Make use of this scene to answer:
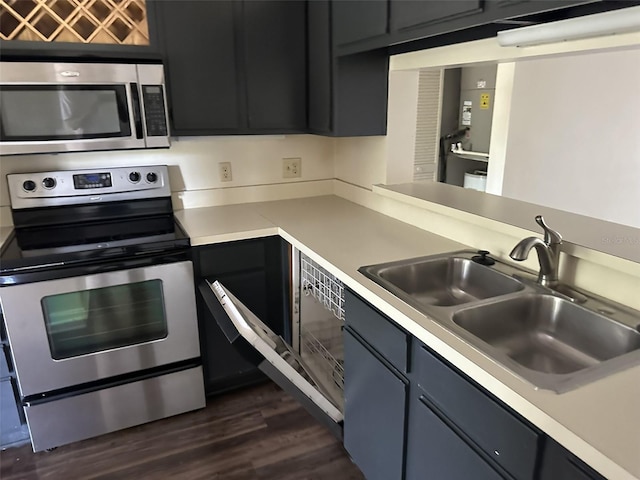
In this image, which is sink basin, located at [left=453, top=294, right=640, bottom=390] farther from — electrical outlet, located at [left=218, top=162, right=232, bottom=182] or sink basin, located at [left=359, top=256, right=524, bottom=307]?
electrical outlet, located at [left=218, top=162, right=232, bottom=182]

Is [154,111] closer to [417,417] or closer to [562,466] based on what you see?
[417,417]

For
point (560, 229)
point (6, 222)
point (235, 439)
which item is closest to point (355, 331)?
point (560, 229)

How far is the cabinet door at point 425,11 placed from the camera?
1.35 m

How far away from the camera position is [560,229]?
60.2 inches

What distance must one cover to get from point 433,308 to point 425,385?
210 millimetres

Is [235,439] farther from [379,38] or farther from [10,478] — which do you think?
[379,38]

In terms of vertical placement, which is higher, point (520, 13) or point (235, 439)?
point (520, 13)

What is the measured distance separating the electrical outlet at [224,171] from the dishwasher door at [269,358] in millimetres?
812

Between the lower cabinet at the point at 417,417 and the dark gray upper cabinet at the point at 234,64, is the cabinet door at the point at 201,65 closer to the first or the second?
the dark gray upper cabinet at the point at 234,64

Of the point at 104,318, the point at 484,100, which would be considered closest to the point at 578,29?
the point at 484,100

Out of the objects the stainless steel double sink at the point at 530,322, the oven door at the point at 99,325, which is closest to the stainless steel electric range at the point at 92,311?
the oven door at the point at 99,325

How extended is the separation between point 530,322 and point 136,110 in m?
1.77

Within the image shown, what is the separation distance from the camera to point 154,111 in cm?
208

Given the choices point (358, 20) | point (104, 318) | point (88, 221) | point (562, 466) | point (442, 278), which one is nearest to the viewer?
point (562, 466)
